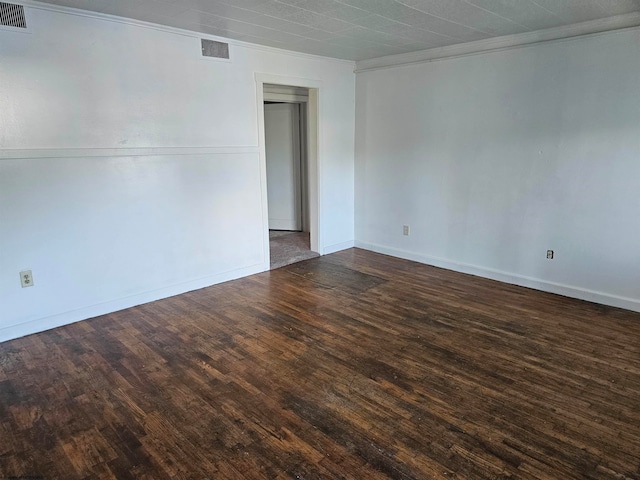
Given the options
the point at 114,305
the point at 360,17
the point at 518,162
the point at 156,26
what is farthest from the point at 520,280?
the point at 156,26

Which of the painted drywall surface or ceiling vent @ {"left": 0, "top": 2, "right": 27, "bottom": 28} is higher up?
ceiling vent @ {"left": 0, "top": 2, "right": 27, "bottom": 28}

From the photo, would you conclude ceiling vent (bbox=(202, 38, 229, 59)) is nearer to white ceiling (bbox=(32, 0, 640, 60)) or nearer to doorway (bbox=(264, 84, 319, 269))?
white ceiling (bbox=(32, 0, 640, 60))

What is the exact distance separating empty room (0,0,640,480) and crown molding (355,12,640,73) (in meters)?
0.02

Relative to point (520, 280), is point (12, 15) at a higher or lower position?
higher

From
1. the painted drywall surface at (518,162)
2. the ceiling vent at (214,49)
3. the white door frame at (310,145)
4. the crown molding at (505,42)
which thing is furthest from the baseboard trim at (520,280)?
the ceiling vent at (214,49)

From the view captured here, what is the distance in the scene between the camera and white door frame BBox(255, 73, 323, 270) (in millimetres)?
4523

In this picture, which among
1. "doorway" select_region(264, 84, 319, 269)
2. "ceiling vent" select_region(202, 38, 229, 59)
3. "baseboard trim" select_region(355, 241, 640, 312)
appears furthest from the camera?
"doorway" select_region(264, 84, 319, 269)

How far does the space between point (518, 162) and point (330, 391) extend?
10.2 ft

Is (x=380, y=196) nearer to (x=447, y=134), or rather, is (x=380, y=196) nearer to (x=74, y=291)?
(x=447, y=134)

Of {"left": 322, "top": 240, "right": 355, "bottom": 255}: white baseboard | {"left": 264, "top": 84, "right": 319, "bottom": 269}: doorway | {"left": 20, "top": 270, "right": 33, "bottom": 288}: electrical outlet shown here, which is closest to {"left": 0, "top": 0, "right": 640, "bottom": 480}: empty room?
{"left": 20, "top": 270, "right": 33, "bottom": 288}: electrical outlet

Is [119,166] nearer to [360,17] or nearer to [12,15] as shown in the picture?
[12,15]

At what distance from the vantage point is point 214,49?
4.05 metres

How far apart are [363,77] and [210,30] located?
225 cm

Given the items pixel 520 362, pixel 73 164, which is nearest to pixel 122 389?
pixel 73 164
